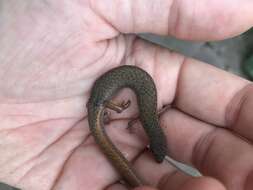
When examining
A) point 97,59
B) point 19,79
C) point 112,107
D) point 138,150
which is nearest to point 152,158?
point 138,150

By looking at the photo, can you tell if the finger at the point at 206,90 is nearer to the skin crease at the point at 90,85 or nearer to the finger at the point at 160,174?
the skin crease at the point at 90,85

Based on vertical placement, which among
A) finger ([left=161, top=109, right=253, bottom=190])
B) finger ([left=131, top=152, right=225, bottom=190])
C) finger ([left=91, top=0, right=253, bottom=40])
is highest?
finger ([left=91, top=0, right=253, bottom=40])

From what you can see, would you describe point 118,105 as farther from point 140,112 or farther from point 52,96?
point 52,96

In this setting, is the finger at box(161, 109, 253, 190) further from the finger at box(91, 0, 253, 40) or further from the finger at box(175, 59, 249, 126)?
the finger at box(91, 0, 253, 40)

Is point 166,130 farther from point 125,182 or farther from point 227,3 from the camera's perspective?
point 227,3

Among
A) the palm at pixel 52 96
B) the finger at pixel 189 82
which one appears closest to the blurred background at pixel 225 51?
the finger at pixel 189 82

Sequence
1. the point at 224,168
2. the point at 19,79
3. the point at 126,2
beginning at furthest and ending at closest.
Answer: the point at 19,79, the point at 126,2, the point at 224,168

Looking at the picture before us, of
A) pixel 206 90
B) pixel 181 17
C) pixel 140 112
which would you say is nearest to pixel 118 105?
pixel 140 112

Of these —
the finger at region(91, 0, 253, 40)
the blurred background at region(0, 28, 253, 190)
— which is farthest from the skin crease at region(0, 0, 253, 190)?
the blurred background at region(0, 28, 253, 190)
